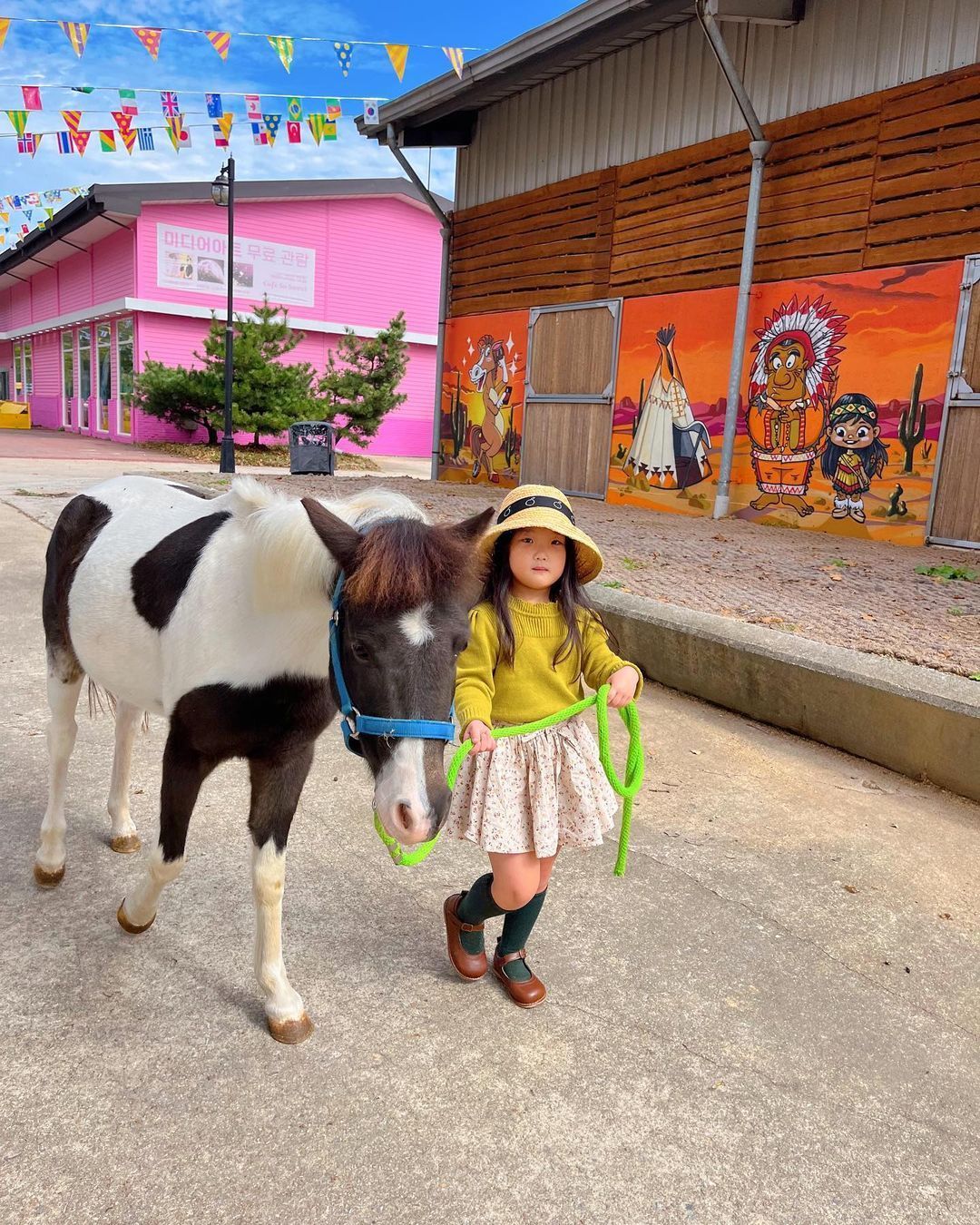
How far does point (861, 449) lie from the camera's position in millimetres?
8711

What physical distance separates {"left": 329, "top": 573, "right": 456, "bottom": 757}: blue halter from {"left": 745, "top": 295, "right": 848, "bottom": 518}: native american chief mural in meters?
8.46

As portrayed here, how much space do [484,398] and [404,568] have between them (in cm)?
1255

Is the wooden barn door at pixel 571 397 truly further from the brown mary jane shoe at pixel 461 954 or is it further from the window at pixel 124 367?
the window at pixel 124 367

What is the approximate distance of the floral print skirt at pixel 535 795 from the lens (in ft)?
6.92

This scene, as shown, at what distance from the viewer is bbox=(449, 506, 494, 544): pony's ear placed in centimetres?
185

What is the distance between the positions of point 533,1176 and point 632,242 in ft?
37.2

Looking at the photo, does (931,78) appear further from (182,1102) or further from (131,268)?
(131,268)

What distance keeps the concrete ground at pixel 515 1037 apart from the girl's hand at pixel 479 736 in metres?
0.76

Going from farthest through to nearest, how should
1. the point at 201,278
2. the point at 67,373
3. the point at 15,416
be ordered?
1. the point at 15,416
2. the point at 67,373
3. the point at 201,278

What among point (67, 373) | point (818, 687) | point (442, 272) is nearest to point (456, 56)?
point (442, 272)

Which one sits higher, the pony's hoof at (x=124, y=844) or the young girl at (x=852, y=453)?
the young girl at (x=852, y=453)

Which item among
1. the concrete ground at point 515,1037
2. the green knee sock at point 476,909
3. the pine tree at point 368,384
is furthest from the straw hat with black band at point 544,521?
the pine tree at point 368,384

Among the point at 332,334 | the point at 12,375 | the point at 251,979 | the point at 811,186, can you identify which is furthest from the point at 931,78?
the point at 12,375

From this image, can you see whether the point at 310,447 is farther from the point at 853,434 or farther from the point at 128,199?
the point at 128,199
